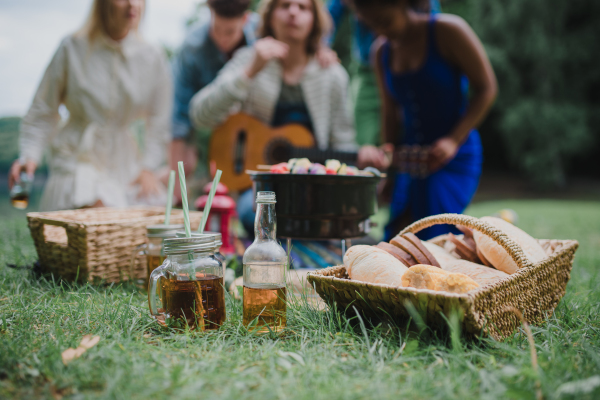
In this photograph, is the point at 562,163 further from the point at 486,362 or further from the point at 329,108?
the point at 486,362

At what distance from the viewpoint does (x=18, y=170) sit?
8.98ft

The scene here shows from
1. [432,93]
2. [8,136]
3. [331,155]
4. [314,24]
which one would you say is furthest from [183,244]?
[8,136]

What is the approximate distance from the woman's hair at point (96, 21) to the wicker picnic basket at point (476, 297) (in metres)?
2.70

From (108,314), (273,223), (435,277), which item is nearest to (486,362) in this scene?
(435,277)

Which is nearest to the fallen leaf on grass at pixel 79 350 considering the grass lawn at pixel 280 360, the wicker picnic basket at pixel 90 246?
the grass lawn at pixel 280 360

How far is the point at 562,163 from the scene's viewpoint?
1722cm

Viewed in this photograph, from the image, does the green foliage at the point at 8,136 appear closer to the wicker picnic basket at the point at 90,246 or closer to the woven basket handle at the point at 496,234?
the wicker picnic basket at the point at 90,246

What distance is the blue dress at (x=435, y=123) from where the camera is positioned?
3.23 m

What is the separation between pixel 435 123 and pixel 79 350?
2952 mm

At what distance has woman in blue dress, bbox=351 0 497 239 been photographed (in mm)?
3100

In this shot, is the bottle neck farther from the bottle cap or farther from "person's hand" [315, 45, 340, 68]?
"person's hand" [315, 45, 340, 68]

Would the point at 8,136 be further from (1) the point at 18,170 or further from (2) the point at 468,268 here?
(2) the point at 468,268

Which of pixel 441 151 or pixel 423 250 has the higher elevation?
pixel 441 151

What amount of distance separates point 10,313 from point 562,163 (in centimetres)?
1938
